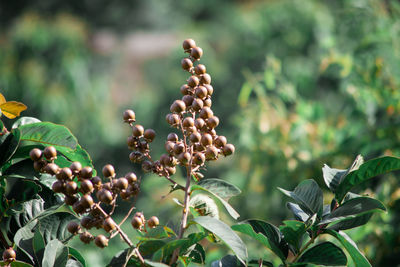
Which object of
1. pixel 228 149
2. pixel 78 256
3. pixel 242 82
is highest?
pixel 228 149

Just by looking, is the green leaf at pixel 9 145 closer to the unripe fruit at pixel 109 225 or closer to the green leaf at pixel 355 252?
the unripe fruit at pixel 109 225

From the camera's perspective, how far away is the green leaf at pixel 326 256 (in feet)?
1.11

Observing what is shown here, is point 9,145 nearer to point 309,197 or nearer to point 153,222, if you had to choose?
point 153,222

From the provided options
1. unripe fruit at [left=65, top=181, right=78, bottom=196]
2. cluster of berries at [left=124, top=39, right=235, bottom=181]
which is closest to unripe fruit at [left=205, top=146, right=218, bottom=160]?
cluster of berries at [left=124, top=39, right=235, bottom=181]

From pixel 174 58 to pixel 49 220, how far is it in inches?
205

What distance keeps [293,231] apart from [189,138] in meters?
0.11

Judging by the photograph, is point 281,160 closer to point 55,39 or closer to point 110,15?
point 55,39

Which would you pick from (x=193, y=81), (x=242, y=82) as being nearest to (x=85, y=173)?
(x=193, y=81)

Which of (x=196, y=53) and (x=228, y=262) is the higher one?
(x=196, y=53)

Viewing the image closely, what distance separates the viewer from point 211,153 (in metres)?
0.35

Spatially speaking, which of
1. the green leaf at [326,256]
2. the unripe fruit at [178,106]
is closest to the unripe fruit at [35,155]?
the unripe fruit at [178,106]

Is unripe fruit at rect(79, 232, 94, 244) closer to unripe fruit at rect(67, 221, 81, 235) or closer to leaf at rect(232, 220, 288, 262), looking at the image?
unripe fruit at rect(67, 221, 81, 235)

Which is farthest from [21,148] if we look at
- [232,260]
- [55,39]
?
[55,39]

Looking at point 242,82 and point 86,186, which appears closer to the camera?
point 86,186
